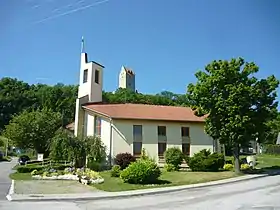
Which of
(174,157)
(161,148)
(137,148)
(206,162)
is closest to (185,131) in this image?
(161,148)

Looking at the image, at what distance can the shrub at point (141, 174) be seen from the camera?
21219 mm

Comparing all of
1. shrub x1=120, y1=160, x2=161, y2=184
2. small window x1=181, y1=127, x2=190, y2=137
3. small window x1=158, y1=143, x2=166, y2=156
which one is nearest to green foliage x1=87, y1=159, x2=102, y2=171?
small window x1=158, y1=143, x2=166, y2=156

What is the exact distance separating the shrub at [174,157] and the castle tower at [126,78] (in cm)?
12483

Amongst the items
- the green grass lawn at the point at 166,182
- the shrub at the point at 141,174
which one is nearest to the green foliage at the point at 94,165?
the green grass lawn at the point at 166,182

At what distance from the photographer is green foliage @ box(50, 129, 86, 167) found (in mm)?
32000

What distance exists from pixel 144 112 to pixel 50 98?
5358 cm

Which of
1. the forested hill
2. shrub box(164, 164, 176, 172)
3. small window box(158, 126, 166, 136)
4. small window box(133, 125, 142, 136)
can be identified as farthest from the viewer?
the forested hill

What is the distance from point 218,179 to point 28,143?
95.2ft

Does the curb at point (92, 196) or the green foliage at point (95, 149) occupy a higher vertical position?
the green foliage at point (95, 149)

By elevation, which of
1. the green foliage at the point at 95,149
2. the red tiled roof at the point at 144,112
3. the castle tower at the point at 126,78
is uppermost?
the castle tower at the point at 126,78

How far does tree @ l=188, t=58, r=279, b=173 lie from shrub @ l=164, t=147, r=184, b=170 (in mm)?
5594

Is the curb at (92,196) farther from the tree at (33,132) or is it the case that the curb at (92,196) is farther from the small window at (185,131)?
the tree at (33,132)

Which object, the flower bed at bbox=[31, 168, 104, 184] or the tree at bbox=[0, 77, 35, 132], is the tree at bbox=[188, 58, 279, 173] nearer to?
the flower bed at bbox=[31, 168, 104, 184]

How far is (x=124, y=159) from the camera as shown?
31422 millimetres
